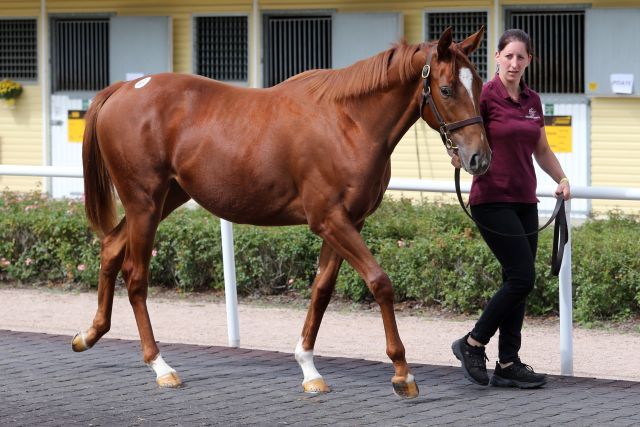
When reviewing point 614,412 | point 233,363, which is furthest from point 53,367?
point 614,412

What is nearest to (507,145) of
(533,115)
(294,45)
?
(533,115)

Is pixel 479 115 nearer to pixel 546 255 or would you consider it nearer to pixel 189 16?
pixel 546 255

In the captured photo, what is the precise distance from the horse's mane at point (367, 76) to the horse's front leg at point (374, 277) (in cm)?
66

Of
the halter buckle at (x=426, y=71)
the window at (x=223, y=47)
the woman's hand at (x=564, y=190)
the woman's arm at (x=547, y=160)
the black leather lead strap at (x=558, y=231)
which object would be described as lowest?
the black leather lead strap at (x=558, y=231)

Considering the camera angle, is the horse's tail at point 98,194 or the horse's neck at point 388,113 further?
the horse's tail at point 98,194

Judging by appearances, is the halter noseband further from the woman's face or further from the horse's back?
the horse's back

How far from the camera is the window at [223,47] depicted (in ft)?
60.9

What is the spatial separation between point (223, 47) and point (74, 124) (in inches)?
99.5

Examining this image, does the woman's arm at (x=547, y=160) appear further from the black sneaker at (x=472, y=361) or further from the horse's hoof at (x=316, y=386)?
the horse's hoof at (x=316, y=386)

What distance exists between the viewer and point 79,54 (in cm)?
1962

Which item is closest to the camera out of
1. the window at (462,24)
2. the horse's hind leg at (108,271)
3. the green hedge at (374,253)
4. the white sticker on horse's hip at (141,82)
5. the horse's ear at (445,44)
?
the horse's ear at (445,44)

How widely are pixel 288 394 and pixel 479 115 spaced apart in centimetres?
183

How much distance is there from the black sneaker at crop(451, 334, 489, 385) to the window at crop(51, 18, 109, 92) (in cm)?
1294

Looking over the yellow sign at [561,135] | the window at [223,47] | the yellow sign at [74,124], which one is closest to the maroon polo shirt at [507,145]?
the yellow sign at [561,135]
